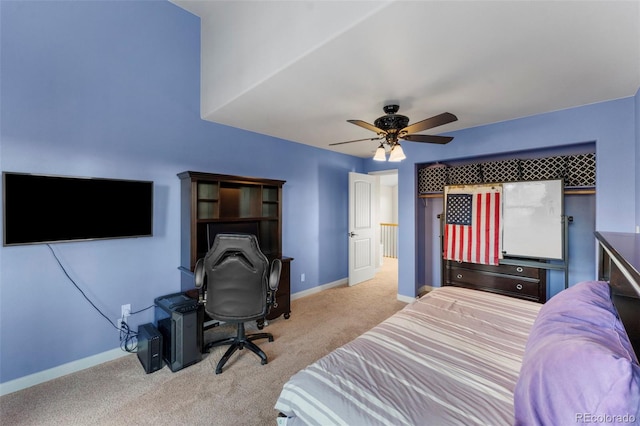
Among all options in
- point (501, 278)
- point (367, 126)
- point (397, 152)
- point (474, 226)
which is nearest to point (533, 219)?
point (474, 226)

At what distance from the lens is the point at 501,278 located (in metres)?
3.32

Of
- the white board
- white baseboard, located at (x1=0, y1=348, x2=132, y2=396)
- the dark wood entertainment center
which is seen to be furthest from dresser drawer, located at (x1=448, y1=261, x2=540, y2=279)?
white baseboard, located at (x1=0, y1=348, x2=132, y2=396)

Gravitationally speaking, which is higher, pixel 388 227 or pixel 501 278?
pixel 388 227

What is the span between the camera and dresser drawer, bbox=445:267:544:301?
3123mm

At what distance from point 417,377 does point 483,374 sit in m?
0.31

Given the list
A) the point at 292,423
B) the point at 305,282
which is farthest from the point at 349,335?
the point at 292,423

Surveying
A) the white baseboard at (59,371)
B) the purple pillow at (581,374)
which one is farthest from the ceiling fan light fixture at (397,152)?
the white baseboard at (59,371)

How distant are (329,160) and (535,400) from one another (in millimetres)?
4239

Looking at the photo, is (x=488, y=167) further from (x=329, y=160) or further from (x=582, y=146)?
(x=329, y=160)

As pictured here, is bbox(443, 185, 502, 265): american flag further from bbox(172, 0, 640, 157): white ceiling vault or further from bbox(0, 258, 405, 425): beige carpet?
bbox(0, 258, 405, 425): beige carpet

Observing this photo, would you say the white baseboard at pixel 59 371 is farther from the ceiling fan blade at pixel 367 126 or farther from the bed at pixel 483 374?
the ceiling fan blade at pixel 367 126

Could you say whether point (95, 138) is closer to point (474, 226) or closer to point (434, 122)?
point (434, 122)

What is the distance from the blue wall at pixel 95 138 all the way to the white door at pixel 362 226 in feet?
7.53

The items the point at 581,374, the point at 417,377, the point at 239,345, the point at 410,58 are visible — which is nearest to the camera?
the point at 581,374
